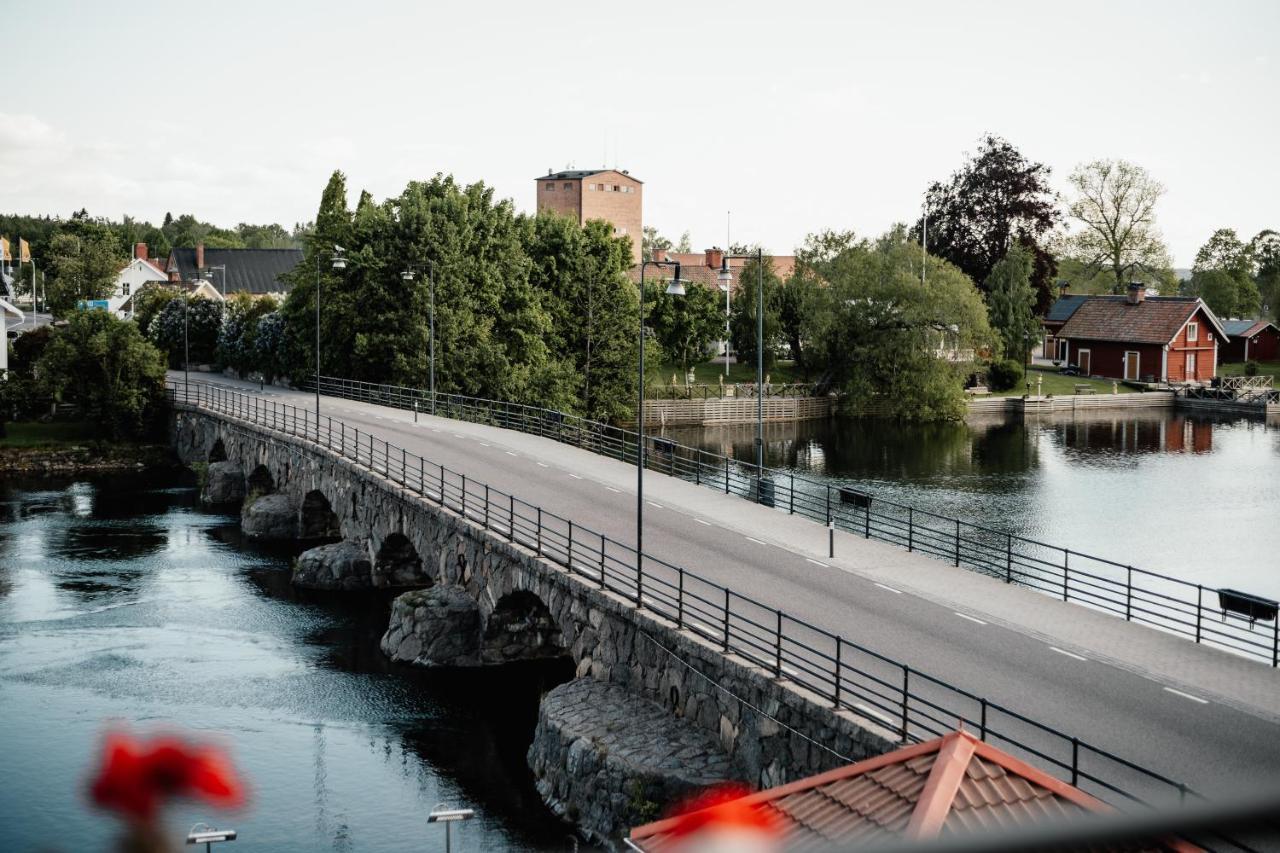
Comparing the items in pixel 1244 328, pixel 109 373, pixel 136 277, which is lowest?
pixel 109 373

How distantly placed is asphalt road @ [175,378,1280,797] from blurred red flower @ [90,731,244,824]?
14556 millimetres

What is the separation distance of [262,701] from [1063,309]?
9711cm

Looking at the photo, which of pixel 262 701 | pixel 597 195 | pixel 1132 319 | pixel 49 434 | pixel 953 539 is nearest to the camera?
pixel 262 701

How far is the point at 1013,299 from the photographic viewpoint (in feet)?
318

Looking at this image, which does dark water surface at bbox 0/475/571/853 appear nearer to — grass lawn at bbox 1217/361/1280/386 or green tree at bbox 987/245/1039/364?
green tree at bbox 987/245/1039/364

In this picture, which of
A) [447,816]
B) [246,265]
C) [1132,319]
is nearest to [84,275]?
[246,265]

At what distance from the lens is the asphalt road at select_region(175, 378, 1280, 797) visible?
57.2 feet

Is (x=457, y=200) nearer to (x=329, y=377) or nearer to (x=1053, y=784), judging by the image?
(x=329, y=377)

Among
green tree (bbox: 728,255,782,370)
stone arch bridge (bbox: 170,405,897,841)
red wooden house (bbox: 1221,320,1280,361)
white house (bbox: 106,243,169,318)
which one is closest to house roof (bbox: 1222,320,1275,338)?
red wooden house (bbox: 1221,320,1280,361)

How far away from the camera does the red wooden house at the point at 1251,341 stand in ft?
371

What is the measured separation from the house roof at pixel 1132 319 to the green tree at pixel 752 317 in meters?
27.4

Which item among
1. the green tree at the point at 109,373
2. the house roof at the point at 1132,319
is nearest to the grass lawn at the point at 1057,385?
the house roof at the point at 1132,319

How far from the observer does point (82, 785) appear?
2.36m

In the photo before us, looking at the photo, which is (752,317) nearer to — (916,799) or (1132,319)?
(1132,319)
